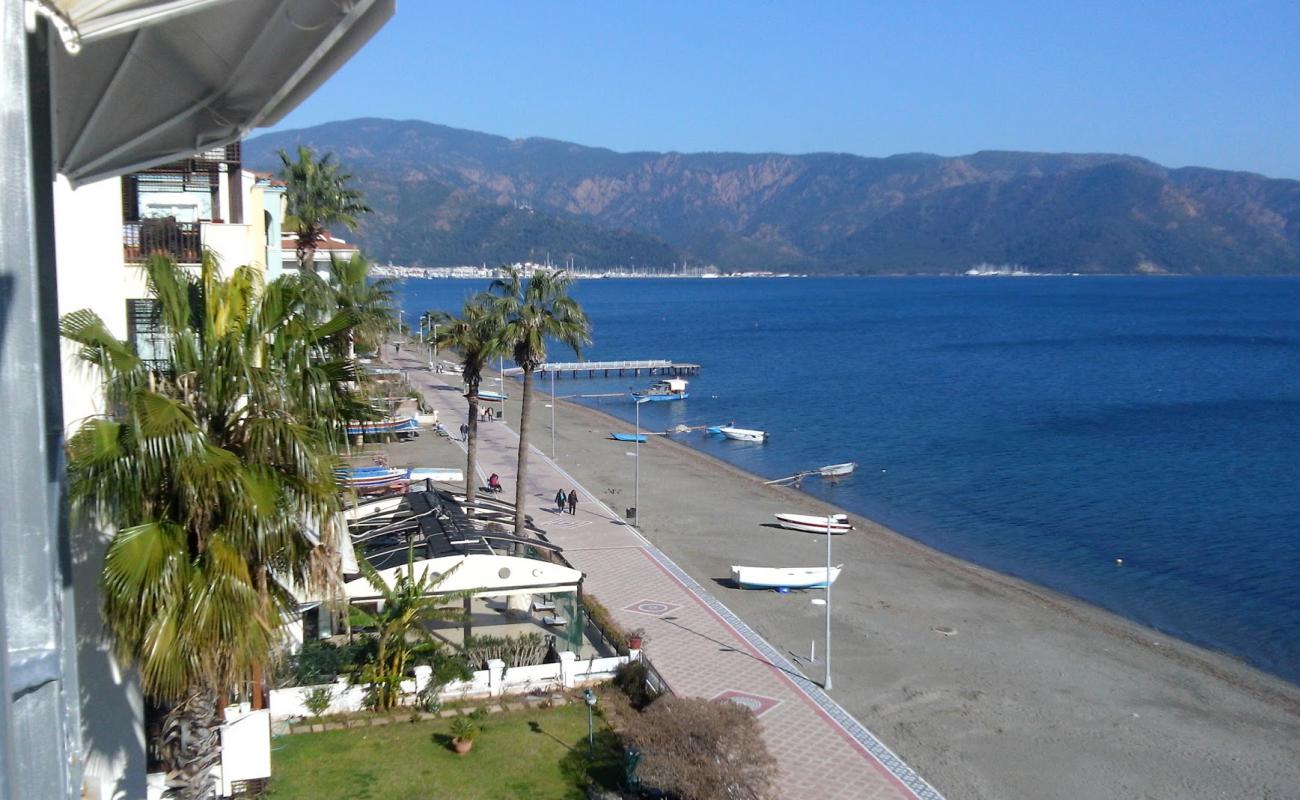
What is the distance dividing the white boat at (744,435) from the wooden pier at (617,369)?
1283 inches

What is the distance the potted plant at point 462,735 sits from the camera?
47.3 ft

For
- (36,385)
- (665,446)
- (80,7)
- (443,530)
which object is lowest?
(665,446)

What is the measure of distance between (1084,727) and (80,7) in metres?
19.5

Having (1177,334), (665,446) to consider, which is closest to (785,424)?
(665,446)

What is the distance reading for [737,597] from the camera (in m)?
26.0

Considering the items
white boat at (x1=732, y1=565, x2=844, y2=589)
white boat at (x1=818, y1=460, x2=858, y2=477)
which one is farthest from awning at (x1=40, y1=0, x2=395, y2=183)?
white boat at (x1=818, y1=460, x2=858, y2=477)

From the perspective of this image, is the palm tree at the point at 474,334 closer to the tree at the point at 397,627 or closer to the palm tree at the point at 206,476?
the tree at the point at 397,627

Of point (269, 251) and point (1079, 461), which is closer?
point (269, 251)

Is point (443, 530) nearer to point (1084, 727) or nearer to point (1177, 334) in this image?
point (1084, 727)

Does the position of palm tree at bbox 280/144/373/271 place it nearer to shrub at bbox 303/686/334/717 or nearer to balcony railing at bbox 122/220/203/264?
balcony railing at bbox 122/220/203/264

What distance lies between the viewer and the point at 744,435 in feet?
198

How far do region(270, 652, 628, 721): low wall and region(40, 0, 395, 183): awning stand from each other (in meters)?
12.3

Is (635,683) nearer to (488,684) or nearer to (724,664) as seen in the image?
(488,684)

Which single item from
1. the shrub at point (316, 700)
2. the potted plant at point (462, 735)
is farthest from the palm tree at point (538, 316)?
the potted plant at point (462, 735)
